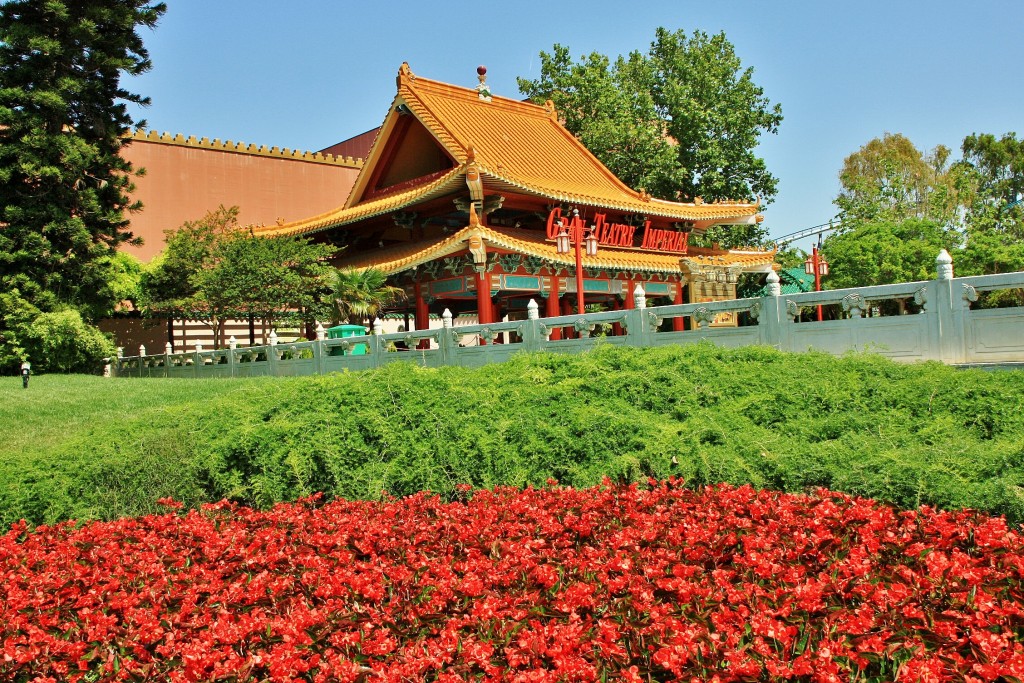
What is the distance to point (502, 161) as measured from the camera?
66.3 ft

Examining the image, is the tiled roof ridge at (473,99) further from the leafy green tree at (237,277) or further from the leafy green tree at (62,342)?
the leafy green tree at (62,342)

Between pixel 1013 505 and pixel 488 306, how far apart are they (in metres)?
14.0

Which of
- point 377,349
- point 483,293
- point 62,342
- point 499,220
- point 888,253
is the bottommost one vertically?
point 377,349

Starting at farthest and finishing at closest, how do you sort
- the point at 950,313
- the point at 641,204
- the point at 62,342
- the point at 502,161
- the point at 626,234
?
the point at 641,204 → the point at 626,234 → the point at 502,161 → the point at 62,342 → the point at 950,313

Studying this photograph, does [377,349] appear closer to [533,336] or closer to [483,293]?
[533,336]

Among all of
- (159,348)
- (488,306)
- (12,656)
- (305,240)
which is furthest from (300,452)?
(159,348)

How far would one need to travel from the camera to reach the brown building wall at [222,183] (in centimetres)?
2495

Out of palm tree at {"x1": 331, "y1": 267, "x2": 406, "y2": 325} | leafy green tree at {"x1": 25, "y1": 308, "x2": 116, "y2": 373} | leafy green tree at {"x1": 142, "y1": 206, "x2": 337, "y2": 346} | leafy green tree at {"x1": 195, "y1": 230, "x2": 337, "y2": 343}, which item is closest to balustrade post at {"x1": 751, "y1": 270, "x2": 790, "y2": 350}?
palm tree at {"x1": 331, "y1": 267, "x2": 406, "y2": 325}

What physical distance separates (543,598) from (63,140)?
1912 centimetres

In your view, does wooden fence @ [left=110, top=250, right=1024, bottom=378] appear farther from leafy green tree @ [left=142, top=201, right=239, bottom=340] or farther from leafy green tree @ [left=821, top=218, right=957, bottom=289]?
leafy green tree @ [left=821, top=218, right=957, bottom=289]

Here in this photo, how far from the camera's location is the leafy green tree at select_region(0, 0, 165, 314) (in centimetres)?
1827

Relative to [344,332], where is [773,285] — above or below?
above

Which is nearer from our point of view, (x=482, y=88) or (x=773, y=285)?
(x=773, y=285)

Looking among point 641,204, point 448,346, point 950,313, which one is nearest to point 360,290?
point 448,346
